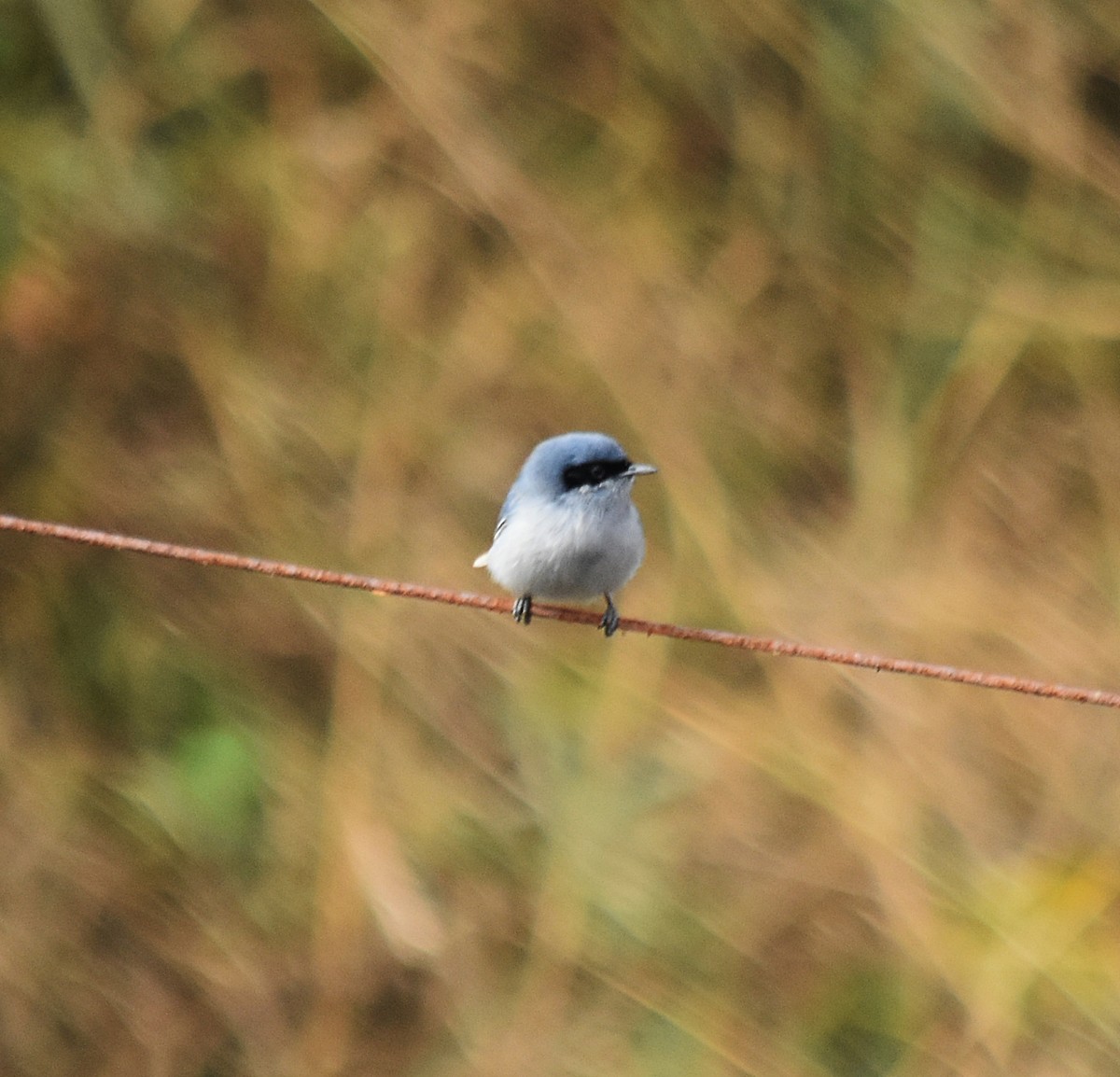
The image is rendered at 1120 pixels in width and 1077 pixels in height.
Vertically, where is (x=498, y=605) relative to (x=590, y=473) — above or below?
below

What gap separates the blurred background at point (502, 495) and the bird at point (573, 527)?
3.43 ft

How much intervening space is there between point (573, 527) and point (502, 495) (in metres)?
1.30

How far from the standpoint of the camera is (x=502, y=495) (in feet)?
12.1

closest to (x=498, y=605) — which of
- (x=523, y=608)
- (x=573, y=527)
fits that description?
(x=523, y=608)

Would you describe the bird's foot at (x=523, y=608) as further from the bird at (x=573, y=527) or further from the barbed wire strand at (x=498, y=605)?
the barbed wire strand at (x=498, y=605)

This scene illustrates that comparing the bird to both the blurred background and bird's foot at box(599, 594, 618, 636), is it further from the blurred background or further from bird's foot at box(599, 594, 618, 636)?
the blurred background

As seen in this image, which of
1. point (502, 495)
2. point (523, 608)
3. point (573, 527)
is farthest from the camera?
point (502, 495)

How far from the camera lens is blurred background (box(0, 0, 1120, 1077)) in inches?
136

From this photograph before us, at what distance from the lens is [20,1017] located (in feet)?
11.4

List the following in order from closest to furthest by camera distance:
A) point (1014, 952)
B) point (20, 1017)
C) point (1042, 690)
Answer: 1. point (1042, 690)
2. point (1014, 952)
3. point (20, 1017)

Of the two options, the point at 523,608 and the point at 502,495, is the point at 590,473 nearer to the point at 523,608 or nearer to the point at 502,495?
the point at 523,608

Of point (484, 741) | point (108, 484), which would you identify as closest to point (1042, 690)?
point (484, 741)

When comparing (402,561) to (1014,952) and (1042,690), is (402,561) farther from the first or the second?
(1042,690)

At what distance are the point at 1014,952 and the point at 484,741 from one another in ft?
4.59
